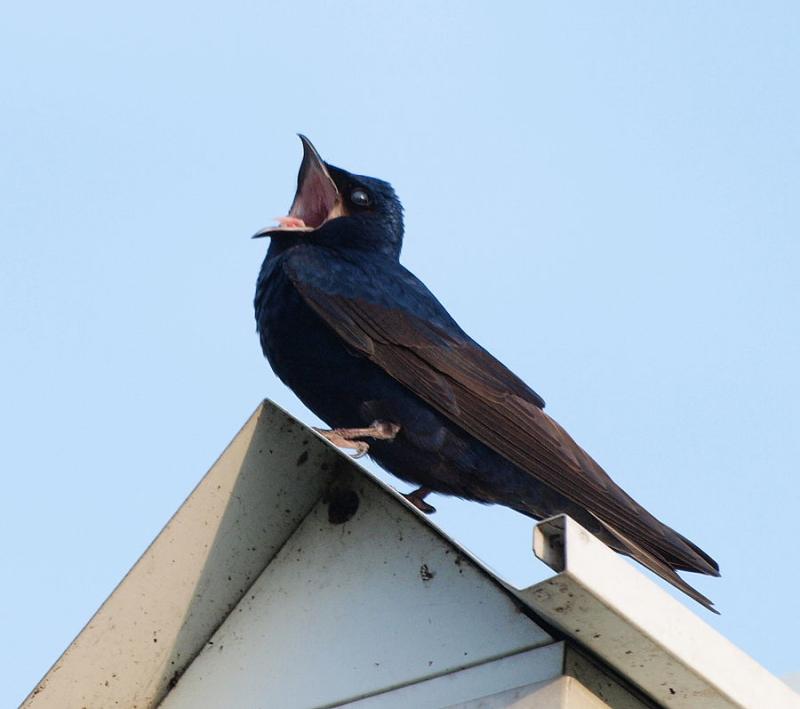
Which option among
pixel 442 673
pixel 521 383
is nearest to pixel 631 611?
pixel 442 673

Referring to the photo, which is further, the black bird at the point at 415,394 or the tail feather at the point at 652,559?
the black bird at the point at 415,394

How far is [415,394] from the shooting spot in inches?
162

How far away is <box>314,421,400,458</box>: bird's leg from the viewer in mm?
3984

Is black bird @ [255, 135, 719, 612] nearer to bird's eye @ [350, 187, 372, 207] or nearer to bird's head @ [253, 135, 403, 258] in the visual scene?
bird's head @ [253, 135, 403, 258]

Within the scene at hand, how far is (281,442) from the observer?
2.78 metres

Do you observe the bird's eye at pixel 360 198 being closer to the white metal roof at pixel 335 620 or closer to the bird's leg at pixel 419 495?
the bird's leg at pixel 419 495

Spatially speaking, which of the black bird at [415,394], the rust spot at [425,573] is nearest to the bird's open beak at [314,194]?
the black bird at [415,394]

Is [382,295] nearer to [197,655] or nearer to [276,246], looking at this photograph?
[276,246]

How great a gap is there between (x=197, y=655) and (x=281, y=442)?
0.44 metres

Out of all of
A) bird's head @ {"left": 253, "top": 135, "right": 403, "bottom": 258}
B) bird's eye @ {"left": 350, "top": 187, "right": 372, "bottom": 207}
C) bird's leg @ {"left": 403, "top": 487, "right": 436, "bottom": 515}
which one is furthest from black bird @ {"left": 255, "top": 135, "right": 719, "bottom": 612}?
bird's eye @ {"left": 350, "top": 187, "right": 372, "bottom": 207}

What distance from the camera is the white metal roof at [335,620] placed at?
2414 millimetres

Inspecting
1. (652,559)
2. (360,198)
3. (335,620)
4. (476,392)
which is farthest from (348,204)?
(335,620)

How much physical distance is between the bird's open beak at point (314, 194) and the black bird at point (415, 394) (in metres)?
0.50

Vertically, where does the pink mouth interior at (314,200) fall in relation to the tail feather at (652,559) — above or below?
above
